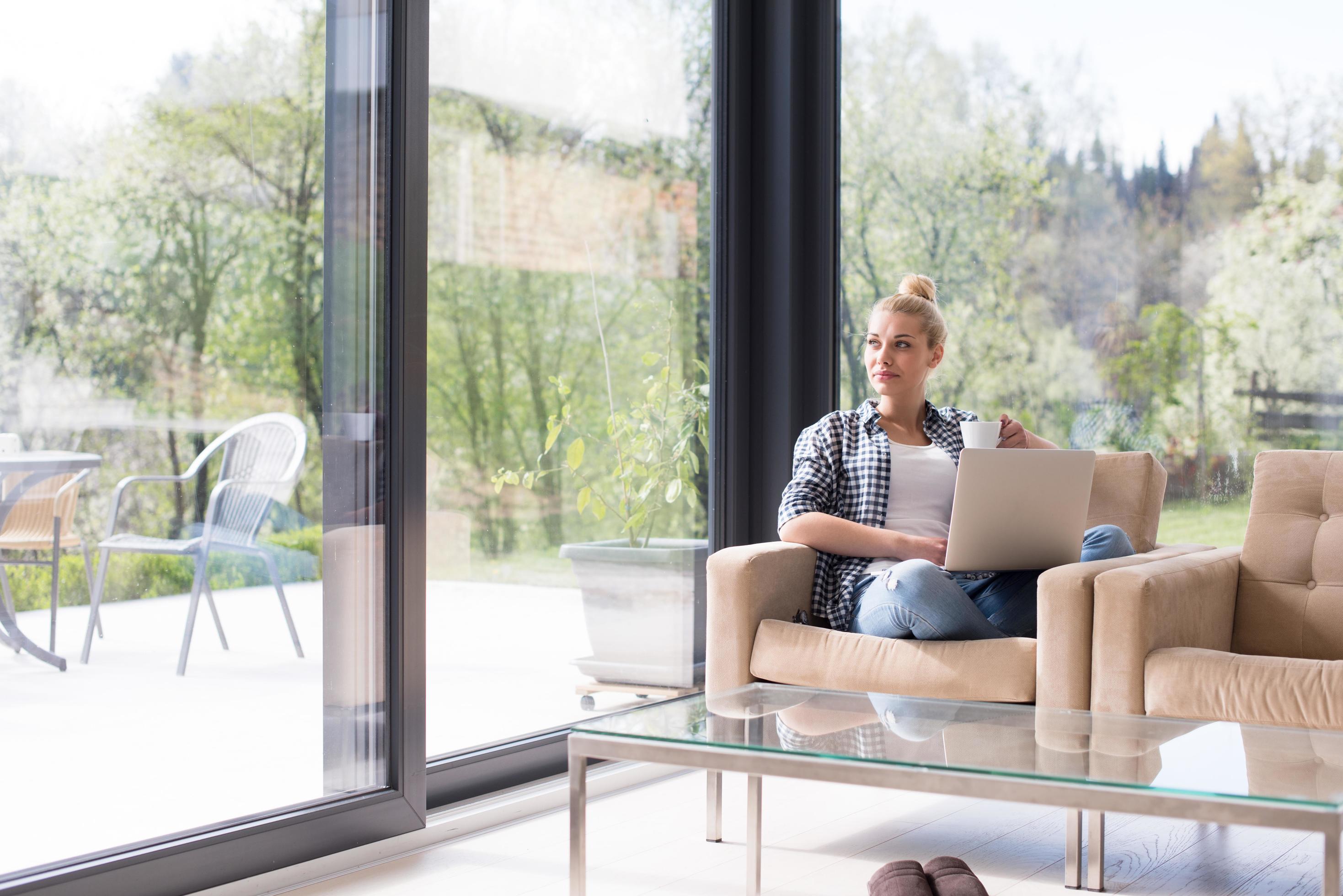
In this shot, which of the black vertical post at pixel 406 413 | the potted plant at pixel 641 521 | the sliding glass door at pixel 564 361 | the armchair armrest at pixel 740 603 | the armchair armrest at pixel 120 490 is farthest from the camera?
the potted plant at pixel 641 521

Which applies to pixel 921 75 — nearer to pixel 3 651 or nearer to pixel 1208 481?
pixel 1208 481

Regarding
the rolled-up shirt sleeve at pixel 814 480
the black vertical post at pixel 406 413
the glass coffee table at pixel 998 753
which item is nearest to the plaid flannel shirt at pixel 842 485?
the rolled-up shirt sleeve at pixel 814 480

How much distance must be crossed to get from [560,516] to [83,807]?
142 cm

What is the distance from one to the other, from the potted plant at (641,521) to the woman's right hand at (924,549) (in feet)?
3.01

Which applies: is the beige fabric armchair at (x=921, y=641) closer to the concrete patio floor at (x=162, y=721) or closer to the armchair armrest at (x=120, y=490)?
the concrete patio floor at (x=162, y=721)

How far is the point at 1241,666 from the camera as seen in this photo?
2.31 metres

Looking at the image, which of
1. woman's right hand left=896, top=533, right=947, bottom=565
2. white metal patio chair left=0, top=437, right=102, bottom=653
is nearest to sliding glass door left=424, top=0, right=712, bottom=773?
white metal patio chair left=0, top=437, right=102, bottom=653

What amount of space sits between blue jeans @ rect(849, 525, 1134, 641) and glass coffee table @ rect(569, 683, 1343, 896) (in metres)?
0.47

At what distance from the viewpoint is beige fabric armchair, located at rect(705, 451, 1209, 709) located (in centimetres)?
245

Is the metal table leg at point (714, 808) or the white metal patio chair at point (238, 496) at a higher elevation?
the white metal patio chair at point (238, 496)

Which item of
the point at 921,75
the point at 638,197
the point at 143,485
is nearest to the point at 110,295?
the point at 143,485

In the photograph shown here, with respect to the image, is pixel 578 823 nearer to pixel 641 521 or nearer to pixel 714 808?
pixel 714 808

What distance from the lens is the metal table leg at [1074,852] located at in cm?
237

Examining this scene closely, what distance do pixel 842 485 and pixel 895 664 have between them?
0.53 metres
